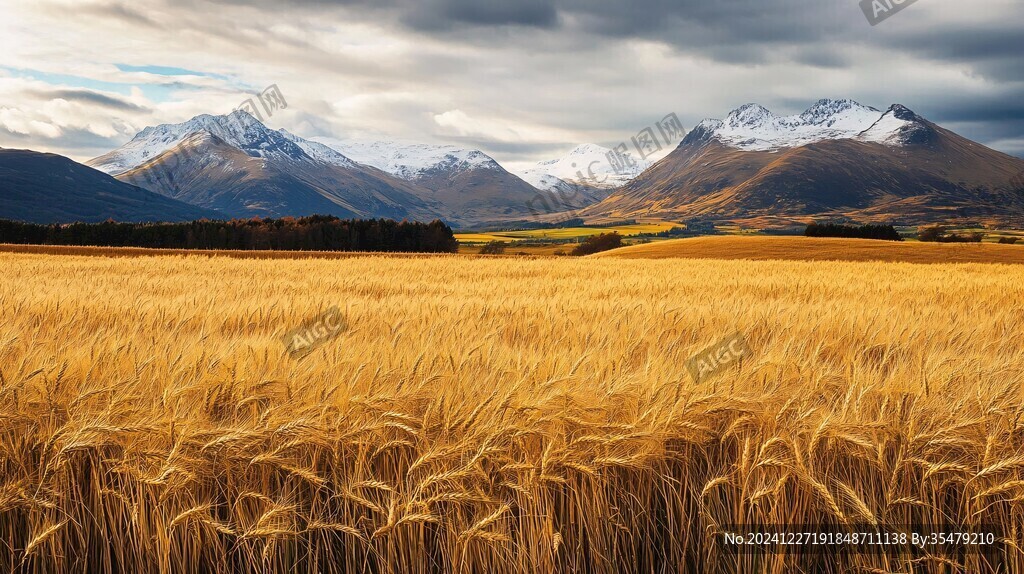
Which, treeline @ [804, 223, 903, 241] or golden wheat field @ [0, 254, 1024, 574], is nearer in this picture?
golden wheat field @ [0, 254, 1024, 574]

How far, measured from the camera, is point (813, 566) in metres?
2.25

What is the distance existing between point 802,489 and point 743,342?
74.7 inches

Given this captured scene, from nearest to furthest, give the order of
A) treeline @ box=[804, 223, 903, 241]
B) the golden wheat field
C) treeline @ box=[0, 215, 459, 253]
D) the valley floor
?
1. the golden wheat field
2. the valley floor
3. treeline @ box=[804, 223, 903, 241]
4. treeline @ box=[0, 215, 459, 253]

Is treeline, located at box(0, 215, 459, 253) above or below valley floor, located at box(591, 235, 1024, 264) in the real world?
above

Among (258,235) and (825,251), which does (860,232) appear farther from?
(258,235)

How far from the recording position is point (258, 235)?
73500 millimetres

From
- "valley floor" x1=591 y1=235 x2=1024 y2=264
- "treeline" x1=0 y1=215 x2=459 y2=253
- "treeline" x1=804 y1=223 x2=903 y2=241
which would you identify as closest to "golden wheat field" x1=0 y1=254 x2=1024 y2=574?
"valley floor" x1=591 y1=235 x2=1024 y2=264

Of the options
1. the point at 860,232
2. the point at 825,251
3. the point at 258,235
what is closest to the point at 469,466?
the point at 825,251

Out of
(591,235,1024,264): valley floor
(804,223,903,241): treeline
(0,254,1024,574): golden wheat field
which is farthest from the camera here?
(804,223,903,241): treeline

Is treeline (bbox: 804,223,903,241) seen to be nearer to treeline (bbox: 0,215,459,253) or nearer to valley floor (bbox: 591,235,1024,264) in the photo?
valley floor (bbox: 591,235,1024,264)

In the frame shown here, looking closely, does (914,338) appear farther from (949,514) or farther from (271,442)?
(271,442)

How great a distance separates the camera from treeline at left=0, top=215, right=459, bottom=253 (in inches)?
2872

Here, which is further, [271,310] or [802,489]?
[271,310]

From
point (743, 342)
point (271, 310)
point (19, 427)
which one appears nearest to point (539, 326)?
point (743, 342)
